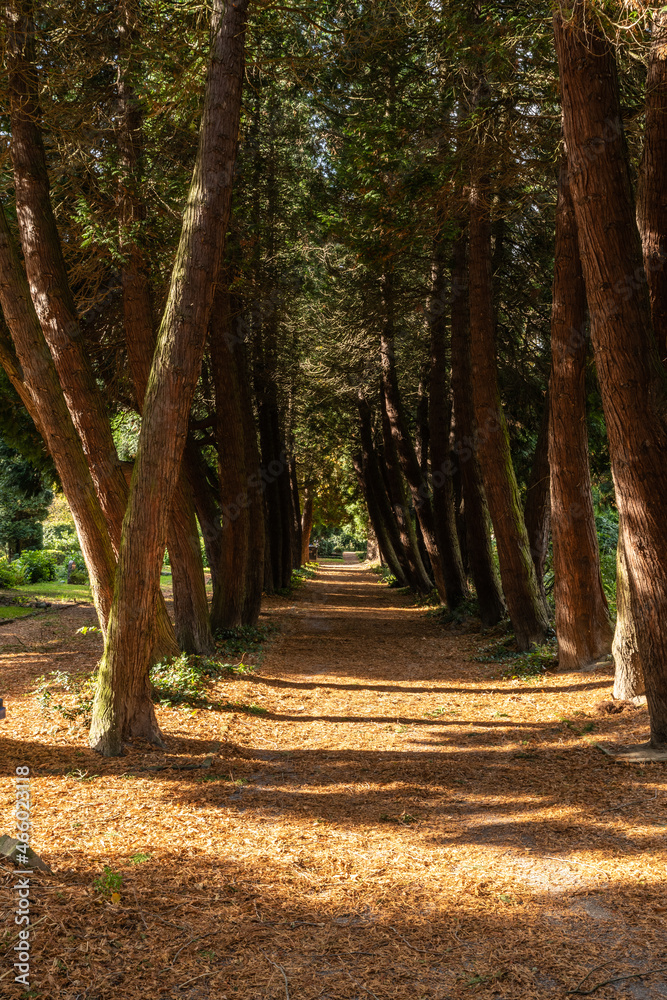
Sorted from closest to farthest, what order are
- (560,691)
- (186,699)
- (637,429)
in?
(637,429), (186,699), (560,691)

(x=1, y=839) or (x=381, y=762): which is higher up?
(x=1, y=839)

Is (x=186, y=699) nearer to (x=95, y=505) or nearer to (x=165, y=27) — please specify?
(x=95, y=505)

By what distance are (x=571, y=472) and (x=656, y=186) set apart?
10.8 feet

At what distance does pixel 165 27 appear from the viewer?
296 inches

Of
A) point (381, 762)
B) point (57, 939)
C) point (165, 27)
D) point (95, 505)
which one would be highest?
point (165, 27)

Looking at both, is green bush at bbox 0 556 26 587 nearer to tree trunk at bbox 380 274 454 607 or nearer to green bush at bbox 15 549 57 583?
green bush at bbox 15 549 57 583

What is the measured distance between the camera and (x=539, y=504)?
10891 mm

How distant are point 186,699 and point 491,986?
16.6ft

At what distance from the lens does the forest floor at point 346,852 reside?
291 cm

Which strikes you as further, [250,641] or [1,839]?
[250,641]

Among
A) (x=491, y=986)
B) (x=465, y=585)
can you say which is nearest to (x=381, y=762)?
(x=491, y=986)

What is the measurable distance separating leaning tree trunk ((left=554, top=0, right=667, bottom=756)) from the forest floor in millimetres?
1310

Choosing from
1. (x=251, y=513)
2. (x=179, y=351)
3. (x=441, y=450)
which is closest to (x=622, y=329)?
(x=179, y=351)

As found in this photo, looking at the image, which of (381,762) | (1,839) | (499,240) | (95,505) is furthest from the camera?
(499,240)
